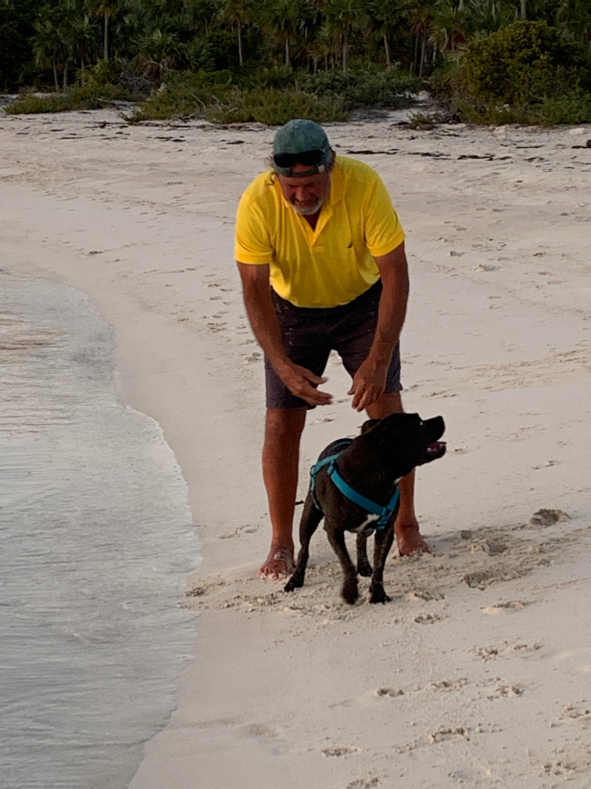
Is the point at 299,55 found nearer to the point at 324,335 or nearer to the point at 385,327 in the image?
the point at 324,335

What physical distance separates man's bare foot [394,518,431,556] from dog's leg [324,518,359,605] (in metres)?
0.43

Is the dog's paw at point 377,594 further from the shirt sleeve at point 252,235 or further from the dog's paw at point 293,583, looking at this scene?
the shirt sleeve at point 252,235

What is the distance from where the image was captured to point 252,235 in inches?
149

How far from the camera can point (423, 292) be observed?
8805 millimetres

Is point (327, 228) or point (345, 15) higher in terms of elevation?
point (345, 15)

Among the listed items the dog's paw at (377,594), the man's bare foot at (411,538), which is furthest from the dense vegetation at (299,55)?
the dog's paw at (377,594)

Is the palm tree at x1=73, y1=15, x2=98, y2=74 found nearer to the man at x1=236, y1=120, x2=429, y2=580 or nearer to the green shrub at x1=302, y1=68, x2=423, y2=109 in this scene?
the green shrub at x1=302, y1=68, x2=423, y2=109

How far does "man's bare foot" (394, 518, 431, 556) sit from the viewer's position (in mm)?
4328

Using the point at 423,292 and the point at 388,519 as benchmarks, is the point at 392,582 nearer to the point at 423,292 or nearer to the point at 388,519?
the point at 388,519

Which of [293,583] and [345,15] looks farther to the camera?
[345,15]

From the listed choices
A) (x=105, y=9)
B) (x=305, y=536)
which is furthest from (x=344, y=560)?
(x=105, y=9)

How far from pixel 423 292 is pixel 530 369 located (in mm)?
2289

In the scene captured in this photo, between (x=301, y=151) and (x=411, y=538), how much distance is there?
154cm

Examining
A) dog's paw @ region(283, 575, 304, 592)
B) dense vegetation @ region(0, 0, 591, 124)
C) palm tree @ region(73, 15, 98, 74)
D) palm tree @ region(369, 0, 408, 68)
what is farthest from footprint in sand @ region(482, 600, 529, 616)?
palm tree @ region(73, 15, 98, 74)
